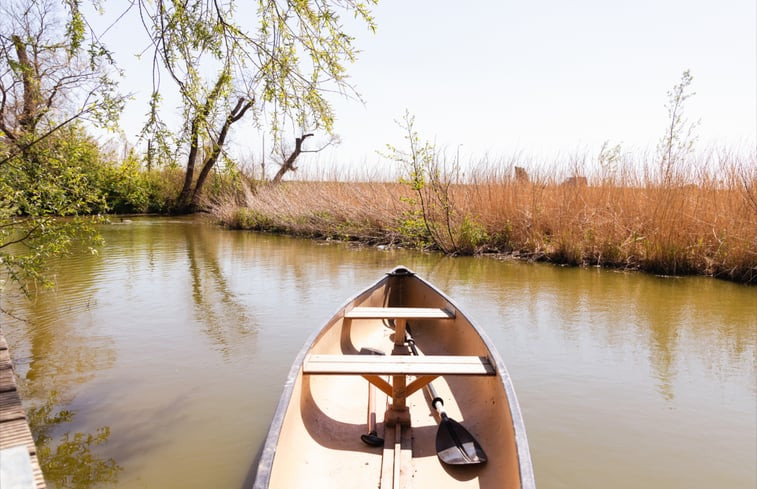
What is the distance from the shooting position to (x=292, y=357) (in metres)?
5.03

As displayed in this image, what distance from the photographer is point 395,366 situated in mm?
3006

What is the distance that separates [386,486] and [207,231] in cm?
1808

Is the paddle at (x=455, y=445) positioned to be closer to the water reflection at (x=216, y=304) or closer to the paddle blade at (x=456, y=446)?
the paddle blade at (x=456, y=446)

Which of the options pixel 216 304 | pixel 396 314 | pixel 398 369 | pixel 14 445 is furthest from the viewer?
pixel 216 304

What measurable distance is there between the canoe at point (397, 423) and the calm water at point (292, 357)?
535 millimetres

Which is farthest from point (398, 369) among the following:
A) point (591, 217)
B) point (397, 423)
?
point (591, 217)

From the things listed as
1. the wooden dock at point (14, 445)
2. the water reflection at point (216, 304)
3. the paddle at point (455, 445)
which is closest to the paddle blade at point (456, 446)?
the paddle at point (455, 445)

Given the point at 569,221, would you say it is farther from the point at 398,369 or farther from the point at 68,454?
the point at 68,454

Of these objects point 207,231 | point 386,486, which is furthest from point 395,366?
point 207,231

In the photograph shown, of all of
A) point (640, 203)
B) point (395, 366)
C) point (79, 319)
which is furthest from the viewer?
point (640, 203)

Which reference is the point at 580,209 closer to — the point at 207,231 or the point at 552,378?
the point at 552,378

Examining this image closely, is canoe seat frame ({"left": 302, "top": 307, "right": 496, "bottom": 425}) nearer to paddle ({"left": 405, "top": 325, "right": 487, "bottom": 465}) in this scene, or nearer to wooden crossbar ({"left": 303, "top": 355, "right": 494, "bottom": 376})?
wooden crossbar ({"left": 303, "top": 355, "right": 494, "bottom": 376})

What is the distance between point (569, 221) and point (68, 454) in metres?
9.95

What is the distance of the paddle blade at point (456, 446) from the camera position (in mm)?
2580
